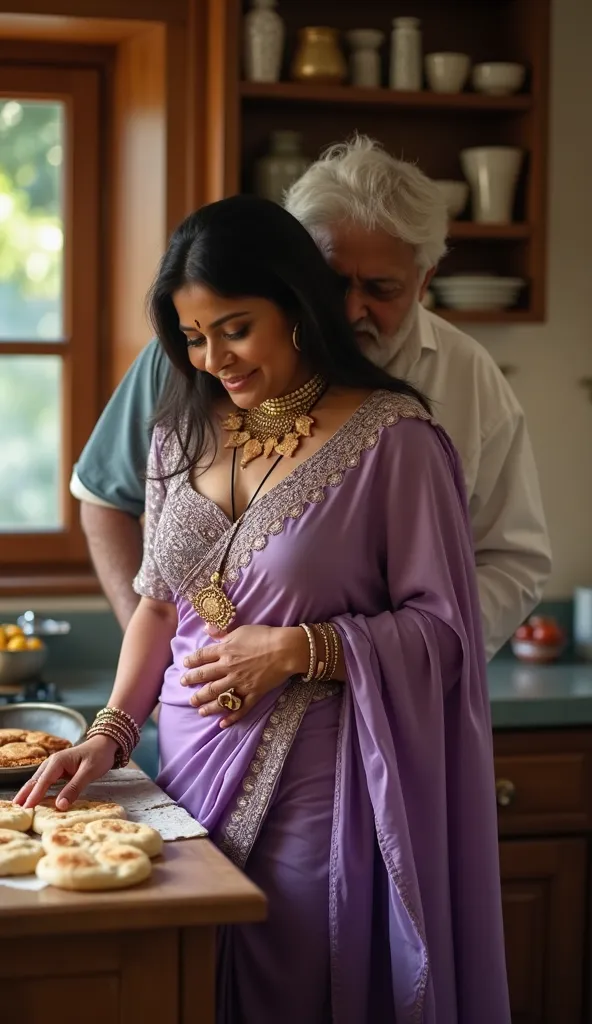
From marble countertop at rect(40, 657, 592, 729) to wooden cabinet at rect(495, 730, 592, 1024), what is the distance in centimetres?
4

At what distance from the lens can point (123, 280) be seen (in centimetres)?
330

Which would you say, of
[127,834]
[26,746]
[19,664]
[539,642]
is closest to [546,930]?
[539,642]

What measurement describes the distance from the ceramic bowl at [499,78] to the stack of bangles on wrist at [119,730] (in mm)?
1827

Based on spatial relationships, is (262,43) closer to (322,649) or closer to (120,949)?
(322,649)

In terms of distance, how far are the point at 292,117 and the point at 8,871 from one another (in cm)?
211

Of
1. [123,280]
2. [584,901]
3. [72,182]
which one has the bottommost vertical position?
[584,901]

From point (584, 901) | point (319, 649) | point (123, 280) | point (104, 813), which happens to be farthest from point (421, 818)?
point (123, 280)

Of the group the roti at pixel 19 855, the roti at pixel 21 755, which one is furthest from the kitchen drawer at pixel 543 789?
the roti at pixel 19 855

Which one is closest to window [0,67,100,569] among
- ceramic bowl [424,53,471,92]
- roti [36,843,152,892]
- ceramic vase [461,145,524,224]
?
ceramic bowl [424,53,471,92]

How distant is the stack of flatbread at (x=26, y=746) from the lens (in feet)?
5.86

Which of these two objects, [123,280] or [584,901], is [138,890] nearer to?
[584,901]

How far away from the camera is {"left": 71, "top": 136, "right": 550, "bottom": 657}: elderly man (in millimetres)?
2037

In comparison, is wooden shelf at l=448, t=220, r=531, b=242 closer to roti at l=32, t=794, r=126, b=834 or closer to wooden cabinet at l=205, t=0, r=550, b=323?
wooden cabinet at l=205, t=0, r=550, b=323

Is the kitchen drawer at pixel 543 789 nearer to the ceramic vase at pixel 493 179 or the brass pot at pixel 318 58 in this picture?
the ceramic vase at pixel 493 179
